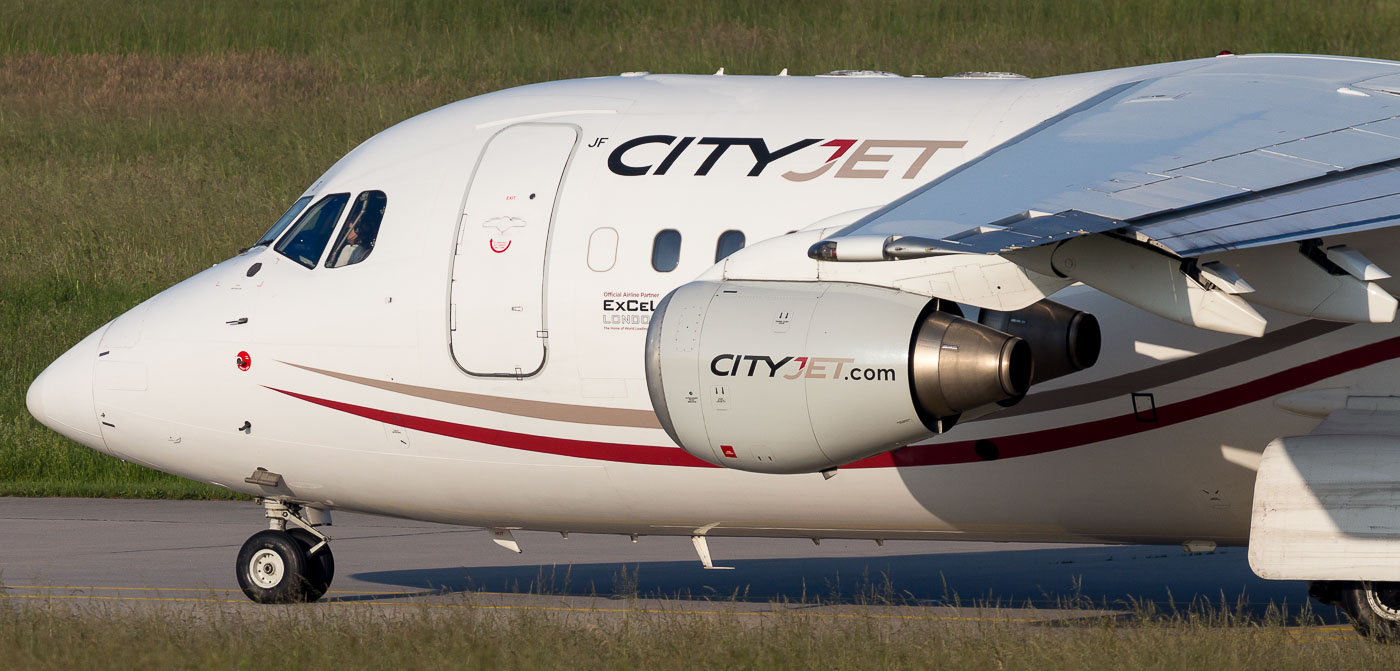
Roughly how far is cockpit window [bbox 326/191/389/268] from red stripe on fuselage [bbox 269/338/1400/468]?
1.07 meters

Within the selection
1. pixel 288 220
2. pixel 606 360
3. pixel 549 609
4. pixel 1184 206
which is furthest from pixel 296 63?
pixel 1184 206

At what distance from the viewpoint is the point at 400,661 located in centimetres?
1022

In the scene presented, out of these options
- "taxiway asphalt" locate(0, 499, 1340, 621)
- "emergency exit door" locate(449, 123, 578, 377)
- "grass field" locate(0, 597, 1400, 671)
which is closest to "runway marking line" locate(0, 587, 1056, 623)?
"taxiway asphalt" locate(0, 499, 1340, 621)

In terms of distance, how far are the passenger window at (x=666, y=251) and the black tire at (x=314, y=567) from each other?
3922mm

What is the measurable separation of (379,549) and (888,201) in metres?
8.67

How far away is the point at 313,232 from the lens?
13.5 metres

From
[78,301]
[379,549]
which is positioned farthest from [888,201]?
[78,301]

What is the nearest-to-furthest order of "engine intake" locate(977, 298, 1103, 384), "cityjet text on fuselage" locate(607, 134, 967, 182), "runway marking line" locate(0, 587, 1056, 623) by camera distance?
"engine intake" locate(977, 298, 1103, 384) < "cityjet text on fuselage" locate(607, 134, 967, 182) < "runway marking line" locate(0, 587, 1056, 623)

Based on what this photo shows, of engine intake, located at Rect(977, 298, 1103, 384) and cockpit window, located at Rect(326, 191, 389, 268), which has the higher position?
cockpit window, located at Rect(326, 191, 389, 268)

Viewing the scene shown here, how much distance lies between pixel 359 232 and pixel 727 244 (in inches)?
119

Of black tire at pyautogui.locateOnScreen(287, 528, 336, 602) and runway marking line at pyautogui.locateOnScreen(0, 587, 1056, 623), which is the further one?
black tire at pyautogui.locateOnScreen(287, 528, 336, 602)

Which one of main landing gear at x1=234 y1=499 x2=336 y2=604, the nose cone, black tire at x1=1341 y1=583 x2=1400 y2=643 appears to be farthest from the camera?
main landing gear at x1=234 y1=499 x2=336 y2=604

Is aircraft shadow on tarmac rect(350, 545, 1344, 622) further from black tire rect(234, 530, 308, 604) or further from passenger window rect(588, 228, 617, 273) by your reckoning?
passenger window rect(588, 228, 617, 273)

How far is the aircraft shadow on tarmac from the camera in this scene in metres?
14.9
